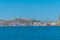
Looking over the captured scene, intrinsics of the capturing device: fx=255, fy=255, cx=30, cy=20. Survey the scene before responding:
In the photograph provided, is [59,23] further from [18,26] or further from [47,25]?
[18,26]

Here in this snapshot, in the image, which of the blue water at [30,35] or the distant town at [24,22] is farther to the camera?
the distant town at [24,22]

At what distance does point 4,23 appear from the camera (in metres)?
87.9

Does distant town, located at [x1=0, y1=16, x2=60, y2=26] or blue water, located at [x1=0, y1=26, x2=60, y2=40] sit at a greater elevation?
distant town, located at [x1=0, y1=16, x2=60, y2=26]

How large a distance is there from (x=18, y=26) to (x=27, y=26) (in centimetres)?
352

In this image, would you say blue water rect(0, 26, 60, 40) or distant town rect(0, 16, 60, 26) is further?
distant town rect(0, 16, 60, 26)

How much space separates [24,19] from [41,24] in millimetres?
6823

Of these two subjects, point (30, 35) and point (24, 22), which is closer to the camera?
point (30, 35)

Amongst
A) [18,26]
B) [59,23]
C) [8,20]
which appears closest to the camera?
[59,23]

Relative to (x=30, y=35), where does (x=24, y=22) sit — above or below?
above

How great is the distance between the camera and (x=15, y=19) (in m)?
93.1

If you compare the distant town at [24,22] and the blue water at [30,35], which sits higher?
the distant town at [24,22]

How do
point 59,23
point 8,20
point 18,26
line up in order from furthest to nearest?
point 18,26, point 8,20, point 59,23

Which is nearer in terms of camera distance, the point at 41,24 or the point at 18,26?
the point at 41,24

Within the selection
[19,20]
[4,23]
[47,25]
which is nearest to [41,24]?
[47,25]
